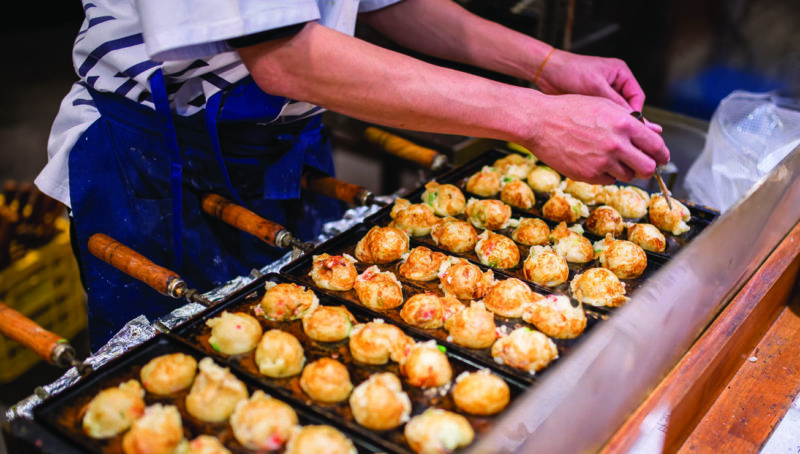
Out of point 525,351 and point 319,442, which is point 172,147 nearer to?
point 319,442

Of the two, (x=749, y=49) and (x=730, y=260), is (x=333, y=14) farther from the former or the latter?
(x=749, y=49)

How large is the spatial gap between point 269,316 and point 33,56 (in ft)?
30.8

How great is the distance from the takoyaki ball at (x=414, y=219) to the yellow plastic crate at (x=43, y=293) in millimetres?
2377

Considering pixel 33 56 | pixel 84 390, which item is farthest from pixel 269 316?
pixel 33 56

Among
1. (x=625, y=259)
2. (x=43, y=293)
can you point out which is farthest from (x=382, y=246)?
(x=43, y=293)

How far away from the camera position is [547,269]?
2.08 m

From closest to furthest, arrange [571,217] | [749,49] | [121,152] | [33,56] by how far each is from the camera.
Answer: [121,152]
[571,217]
[749,49]
[33,56]

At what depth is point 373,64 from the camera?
1775 millimetres

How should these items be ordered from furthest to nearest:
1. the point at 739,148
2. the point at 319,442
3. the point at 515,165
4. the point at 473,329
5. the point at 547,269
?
the point at 739,148 < the point at 515,165 < the point at 547,269 < the point at 473,329 < the point at 319,442

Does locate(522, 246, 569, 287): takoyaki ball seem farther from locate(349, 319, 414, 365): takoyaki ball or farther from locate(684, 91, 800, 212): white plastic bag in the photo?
locate(684, 91, 800, 212): white plastic bag

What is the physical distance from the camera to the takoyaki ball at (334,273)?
79.4 inches

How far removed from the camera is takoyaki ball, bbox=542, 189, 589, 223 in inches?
98.1

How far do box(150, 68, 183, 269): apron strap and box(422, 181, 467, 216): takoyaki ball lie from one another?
0.94 metres

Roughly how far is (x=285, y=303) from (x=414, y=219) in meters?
0.68
